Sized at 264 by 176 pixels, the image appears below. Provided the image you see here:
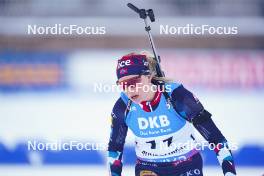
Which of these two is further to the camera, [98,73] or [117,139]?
[98,73]

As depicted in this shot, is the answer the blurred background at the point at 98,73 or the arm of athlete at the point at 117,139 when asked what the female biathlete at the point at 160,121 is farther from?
the blurred background at the point at 98,73

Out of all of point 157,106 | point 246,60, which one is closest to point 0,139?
point 157,106

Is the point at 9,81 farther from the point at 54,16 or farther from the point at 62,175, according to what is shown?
the point at 62,175

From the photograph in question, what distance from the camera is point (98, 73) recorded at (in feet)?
4.78

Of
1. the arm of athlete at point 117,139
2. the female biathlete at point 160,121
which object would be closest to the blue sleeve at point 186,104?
the female biathlete at point 160,121

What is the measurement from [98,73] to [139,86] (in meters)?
0.23

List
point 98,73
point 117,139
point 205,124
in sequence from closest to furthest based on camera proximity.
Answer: point 205,124 → point 117,139 → point 98,73

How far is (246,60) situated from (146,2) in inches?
16.6

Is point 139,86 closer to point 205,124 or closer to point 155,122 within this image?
point 155,122

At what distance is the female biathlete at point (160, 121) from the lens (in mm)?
1220

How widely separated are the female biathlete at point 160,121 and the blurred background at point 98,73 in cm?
14

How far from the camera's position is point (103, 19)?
1464mm

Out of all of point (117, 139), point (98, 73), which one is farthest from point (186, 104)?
point (98, 73)

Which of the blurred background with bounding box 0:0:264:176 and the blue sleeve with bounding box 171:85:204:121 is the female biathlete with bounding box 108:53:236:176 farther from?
the blurred background with bounding box 0:0:264:176
